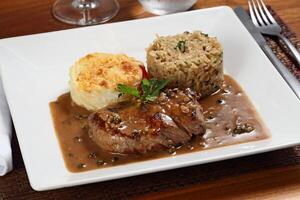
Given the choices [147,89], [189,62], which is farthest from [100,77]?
[189,62]

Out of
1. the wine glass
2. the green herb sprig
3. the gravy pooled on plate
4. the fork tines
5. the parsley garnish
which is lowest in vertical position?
the gravy pooled on plate

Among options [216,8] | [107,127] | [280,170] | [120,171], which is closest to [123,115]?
[107,127]

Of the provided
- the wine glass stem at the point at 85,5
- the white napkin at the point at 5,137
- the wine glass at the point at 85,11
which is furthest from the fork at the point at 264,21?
the white napkin at the point at 5,137

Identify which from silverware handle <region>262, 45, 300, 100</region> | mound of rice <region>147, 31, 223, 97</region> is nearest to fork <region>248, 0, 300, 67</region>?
silverware handle <region>262, 45, 300, 100</region>

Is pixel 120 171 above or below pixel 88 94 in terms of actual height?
below

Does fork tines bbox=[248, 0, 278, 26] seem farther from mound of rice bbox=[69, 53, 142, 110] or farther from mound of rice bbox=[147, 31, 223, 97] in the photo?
mound of rice bbox=[69, 53, 142, 110]

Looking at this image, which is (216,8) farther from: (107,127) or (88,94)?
(107,127)

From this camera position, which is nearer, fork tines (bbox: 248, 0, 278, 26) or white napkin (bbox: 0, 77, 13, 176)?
white napkin (bbox: 0, 77, 13, 176)
